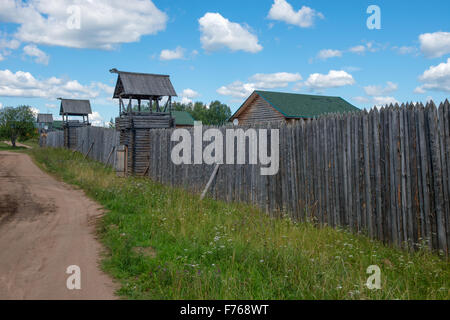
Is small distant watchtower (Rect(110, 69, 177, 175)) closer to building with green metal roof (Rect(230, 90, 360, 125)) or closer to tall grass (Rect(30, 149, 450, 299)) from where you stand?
building with green metal roof (Rect(230, 90, 360, 125))

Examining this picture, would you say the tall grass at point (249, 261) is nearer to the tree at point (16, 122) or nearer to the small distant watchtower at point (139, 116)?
the small distant watchtower at point (139, 116)

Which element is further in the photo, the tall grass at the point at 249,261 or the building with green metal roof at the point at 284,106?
the building with green metal roof at the point at 284,106

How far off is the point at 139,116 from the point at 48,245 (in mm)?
11173

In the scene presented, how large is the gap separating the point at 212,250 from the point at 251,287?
47.6 inches

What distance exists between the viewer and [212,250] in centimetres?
523

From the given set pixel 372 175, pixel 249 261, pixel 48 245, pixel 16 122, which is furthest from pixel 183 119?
pixel 249 261

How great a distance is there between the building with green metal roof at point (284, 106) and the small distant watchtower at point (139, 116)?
24.5 ft

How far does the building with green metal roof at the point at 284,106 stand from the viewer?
2477cm

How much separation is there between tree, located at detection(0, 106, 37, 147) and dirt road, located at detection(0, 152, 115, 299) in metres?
40.9

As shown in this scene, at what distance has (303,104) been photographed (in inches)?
1049

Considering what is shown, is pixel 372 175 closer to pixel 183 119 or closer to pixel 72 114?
pixel 72 114

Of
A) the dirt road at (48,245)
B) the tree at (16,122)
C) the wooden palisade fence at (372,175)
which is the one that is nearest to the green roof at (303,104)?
the dirt road at (48,245)

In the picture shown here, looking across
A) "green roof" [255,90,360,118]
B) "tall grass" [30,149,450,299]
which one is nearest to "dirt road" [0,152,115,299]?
"tall grass" [30,149,450,299]

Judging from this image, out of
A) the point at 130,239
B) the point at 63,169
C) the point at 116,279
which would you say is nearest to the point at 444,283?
the point at 116,279
